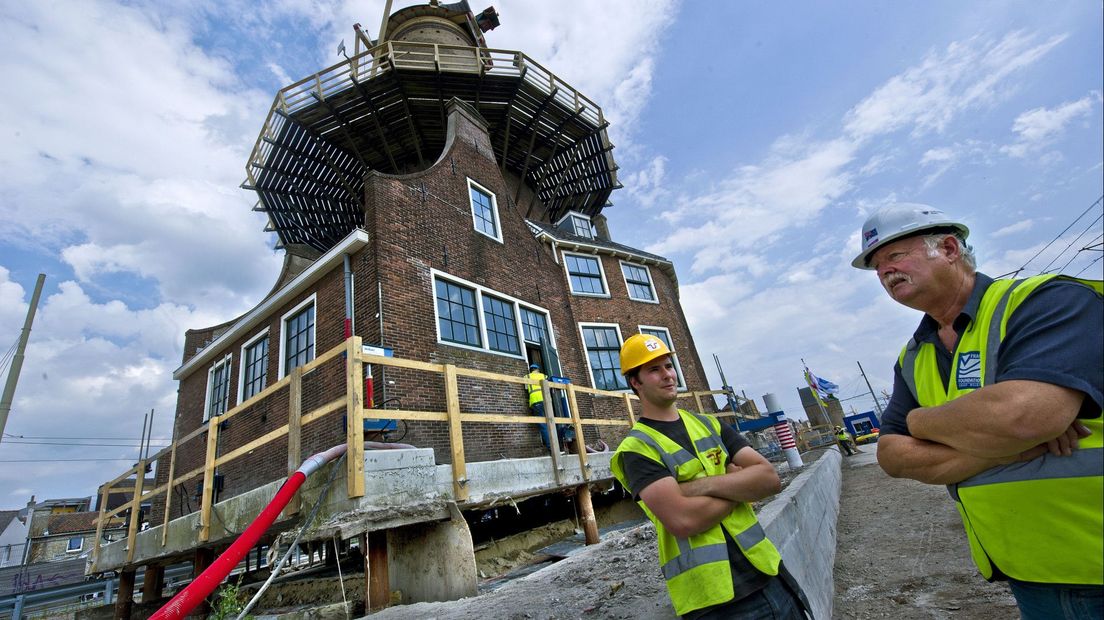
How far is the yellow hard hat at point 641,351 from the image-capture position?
214 cm

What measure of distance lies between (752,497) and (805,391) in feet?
94.9

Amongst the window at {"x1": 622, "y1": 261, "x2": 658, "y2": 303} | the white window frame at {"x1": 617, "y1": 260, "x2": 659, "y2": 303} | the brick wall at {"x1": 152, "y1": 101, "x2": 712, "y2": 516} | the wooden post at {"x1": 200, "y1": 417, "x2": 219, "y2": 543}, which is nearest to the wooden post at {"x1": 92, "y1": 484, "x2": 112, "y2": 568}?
the brick wall at {"x1": 152, "y1": 101, "x2": 712, "y2": 516}

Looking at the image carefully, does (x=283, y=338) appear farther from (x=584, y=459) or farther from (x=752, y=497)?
(x=752, y=497)

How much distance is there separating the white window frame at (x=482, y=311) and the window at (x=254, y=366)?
4.73 meters

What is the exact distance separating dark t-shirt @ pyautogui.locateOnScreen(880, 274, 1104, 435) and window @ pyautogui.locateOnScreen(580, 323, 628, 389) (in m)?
13.1

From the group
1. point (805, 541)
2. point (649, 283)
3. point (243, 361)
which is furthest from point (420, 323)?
point (649, 283)

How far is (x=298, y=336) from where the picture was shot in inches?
398

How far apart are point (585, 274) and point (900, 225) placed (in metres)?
15.0

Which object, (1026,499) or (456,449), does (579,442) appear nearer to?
(456,449)

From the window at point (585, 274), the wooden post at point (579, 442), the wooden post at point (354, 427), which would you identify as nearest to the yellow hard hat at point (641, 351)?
the wooden post at point (354, 427)

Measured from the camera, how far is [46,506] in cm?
3944

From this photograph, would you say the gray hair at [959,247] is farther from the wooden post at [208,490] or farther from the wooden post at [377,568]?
the wooden post at [208,490]

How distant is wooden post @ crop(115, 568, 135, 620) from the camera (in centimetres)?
845

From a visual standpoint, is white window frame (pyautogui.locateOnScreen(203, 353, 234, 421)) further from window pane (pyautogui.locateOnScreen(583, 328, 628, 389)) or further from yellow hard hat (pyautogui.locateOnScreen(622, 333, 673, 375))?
yellow hard hat (pyautogui.locateOnScreen(622, 333, 673, 375))
